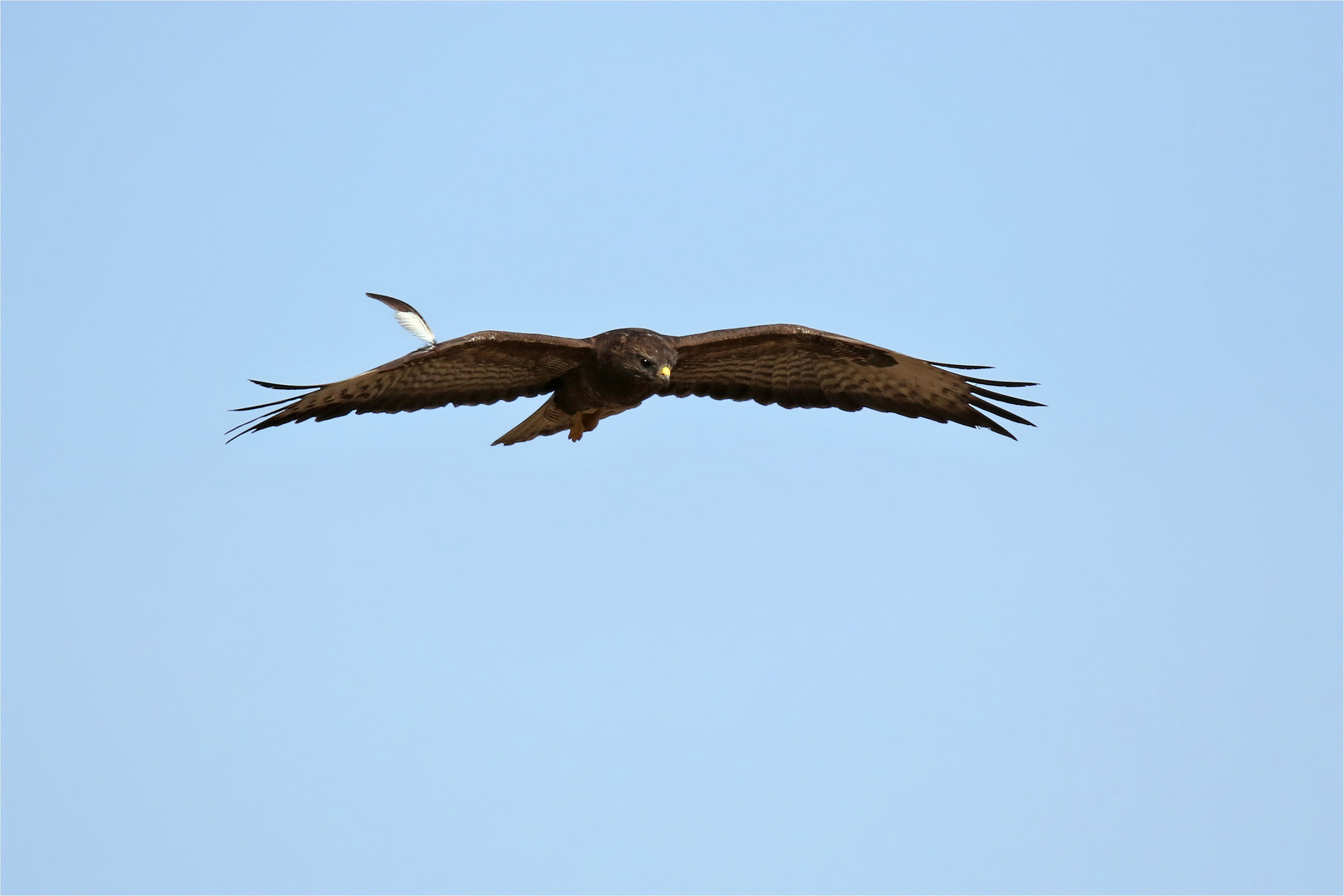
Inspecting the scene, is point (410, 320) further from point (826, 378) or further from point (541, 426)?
point (826, 378)

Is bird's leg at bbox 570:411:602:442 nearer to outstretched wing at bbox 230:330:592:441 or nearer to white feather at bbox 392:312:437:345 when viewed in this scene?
outstretched wing at bbox 230:330:592:441

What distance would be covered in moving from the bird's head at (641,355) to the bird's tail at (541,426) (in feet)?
3.34

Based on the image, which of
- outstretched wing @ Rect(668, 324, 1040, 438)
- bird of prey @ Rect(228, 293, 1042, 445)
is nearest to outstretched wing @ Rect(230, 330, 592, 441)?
bird of prey @ Rect(228, 293, 1042, 445)

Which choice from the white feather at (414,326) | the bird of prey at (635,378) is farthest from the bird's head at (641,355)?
the white feather at (414,326)

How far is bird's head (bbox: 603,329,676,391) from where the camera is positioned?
11773 mm

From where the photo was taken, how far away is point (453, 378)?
12.3 m

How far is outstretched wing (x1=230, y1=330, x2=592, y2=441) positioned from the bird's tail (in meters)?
0.18

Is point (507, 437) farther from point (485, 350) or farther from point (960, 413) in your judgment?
point (960, 413)

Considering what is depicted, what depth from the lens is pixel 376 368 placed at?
37.9 feet

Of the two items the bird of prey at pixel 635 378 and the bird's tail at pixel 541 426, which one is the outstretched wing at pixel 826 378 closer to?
the bird of prey at pixel 635 378

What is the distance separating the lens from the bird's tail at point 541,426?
12703mm

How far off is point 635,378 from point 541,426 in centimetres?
127

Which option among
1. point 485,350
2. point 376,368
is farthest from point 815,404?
point 376,368

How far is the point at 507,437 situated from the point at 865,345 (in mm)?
2965
